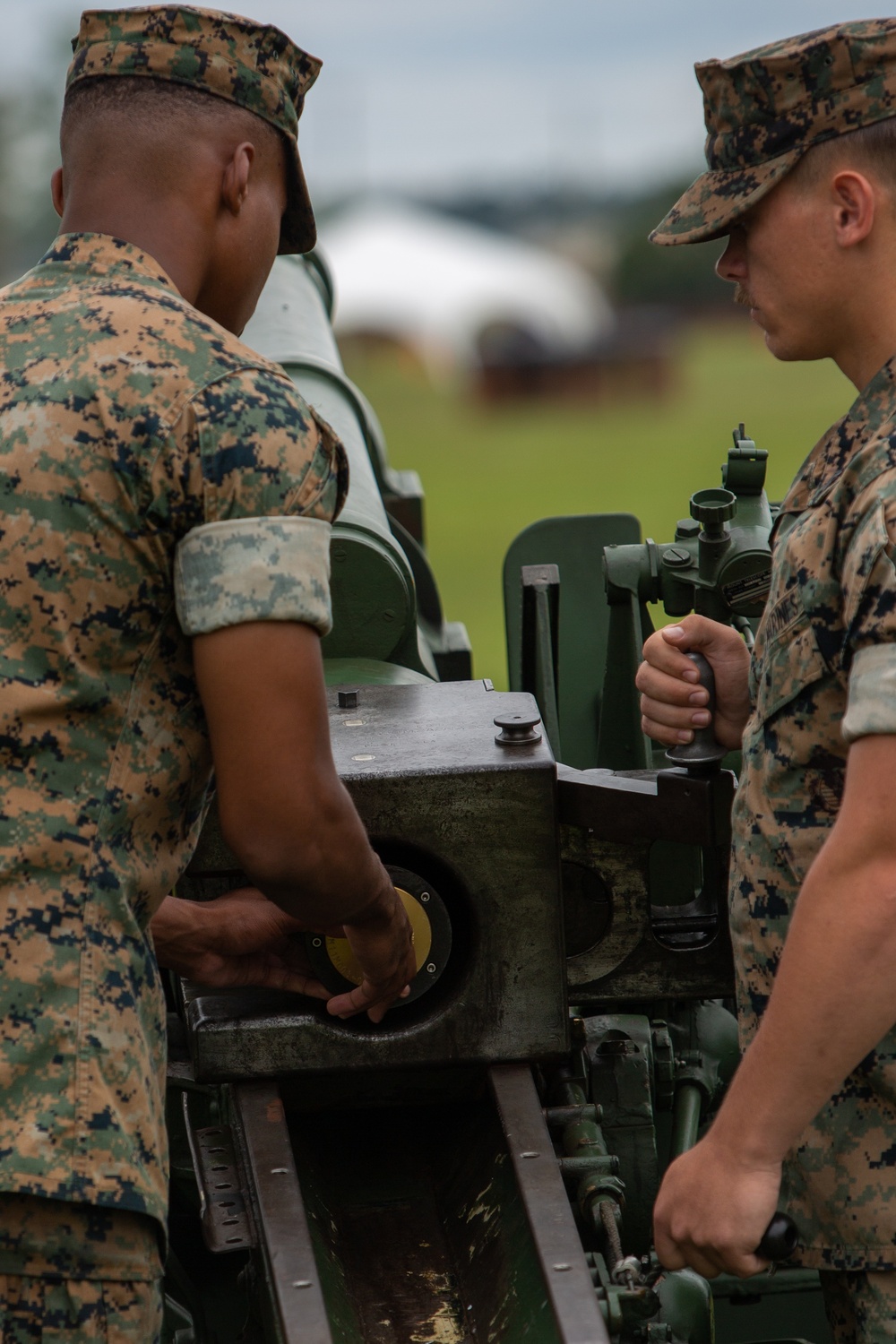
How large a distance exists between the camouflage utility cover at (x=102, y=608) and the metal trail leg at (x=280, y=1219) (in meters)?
0.17

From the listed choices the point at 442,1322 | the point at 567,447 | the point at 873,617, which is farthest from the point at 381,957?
the point at 567,447

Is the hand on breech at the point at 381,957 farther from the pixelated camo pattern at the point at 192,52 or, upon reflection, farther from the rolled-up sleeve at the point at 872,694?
the pixelated camo pattern at the point at 192,52

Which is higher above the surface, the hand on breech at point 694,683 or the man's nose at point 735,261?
the man's nose at point 735,261

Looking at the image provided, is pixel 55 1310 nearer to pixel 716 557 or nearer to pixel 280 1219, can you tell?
pixel 280 1219

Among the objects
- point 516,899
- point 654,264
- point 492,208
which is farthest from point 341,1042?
point 492,208

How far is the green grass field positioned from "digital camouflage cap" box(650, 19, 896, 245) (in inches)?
348

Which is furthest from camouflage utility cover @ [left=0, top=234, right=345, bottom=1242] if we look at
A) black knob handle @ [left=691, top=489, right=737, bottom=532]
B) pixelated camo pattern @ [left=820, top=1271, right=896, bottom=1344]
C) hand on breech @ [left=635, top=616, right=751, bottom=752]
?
black knob handle @ [left=691, top=489, right=737, bottom=532]

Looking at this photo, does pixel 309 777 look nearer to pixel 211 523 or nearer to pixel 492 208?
pixel 211 523

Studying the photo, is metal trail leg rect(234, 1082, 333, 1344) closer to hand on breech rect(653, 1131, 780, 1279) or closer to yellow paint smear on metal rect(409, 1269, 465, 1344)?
yellow paint smear on metal rect(409, 1269, 465, 1344)

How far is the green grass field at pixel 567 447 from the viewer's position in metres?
16.1

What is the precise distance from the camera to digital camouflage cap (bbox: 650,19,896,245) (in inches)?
75.4

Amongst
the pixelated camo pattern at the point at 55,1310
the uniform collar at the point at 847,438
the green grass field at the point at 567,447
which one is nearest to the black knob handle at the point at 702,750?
the uniform collar at the point at 847,438

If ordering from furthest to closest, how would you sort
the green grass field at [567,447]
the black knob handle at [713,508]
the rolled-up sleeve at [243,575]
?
the green grass field at [567,447] < the black knob handle at [713,508] < the rolled-up sleeve at [243,575]

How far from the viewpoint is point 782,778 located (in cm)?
202
